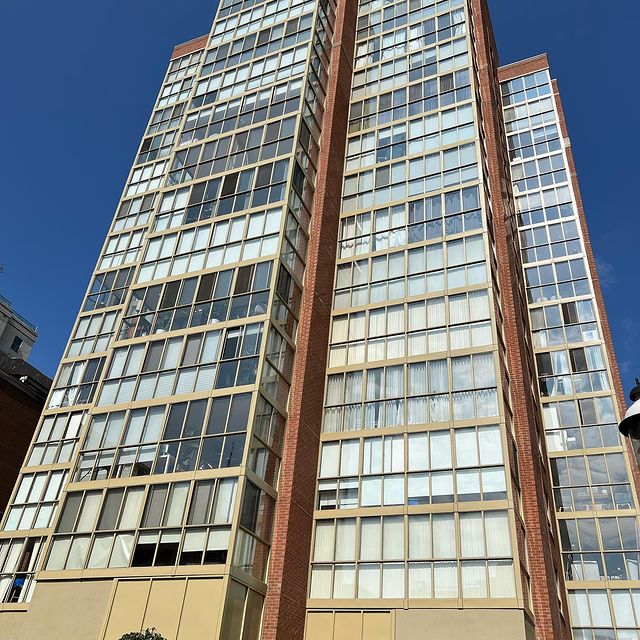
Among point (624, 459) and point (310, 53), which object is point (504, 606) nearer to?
point (624, 459)

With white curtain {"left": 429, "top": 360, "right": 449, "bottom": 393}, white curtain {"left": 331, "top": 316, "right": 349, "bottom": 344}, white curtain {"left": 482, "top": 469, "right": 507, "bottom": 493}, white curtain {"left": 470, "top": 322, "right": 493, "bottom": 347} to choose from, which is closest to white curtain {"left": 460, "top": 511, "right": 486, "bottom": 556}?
white curtain {"left": 482, "top": 469, "right": 507, "bottom": 493}

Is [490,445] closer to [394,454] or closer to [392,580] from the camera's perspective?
[394,454]

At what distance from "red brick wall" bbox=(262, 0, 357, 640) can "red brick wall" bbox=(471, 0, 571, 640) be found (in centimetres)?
791

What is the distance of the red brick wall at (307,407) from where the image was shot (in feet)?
68.2

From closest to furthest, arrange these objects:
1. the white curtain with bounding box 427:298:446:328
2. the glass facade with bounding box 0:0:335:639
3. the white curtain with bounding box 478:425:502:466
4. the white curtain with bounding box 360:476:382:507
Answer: the glass facade with bounding box 0:0:335:639 → the white curtain with bounding box 478:425:502:466 → the white curtain with bounding box 360:476:382:507 → the white curtain with bounding box 427:298:446:328

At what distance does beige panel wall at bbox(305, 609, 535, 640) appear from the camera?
1886cm

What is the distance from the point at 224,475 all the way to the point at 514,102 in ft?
125

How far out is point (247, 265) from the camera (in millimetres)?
26312

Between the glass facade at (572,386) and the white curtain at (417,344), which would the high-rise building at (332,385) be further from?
the white curtain at (417,344)

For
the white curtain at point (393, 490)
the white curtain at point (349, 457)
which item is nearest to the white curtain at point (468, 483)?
the white curtain at point (393, 490)

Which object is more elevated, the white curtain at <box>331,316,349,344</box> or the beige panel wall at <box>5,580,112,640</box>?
the white curtain at <box>331,316,349,344</box>

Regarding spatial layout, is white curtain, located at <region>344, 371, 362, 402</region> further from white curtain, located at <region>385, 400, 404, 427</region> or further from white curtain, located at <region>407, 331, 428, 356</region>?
white curtain, located at <region>407, 331, 428, 356</region>

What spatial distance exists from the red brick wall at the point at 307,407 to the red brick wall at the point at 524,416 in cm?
791

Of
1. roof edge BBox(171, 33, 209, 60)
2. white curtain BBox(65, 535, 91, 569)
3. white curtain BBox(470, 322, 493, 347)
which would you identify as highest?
roof edge BBox(171, 33, 209, 60)
